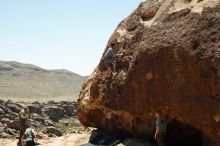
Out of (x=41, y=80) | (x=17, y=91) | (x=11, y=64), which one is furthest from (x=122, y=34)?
(x=11, y=64)

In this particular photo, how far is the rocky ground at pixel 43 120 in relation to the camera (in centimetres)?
2277

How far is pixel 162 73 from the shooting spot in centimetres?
982

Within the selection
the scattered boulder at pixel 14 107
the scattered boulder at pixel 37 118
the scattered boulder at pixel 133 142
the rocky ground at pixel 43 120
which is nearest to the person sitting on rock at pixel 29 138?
the scattered boulder at pixel 133 142

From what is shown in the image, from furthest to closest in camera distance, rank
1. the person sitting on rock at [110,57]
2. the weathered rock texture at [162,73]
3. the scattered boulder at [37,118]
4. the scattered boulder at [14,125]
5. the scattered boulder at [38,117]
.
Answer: the scattered boulder at [37,118] < the scattered boulder at [14,125] < the scattered boulder at [38,117] < the person sitting on rock at [110,57] < the weathered rock texture at [162,73]

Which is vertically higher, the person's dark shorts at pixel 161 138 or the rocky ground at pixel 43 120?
the person's dark shorts at pixel 161 138

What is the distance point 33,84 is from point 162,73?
2462 inches

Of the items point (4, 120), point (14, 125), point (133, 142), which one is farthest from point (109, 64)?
point (4, 120)

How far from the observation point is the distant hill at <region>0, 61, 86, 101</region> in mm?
57156

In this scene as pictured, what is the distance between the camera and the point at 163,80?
32.2ft

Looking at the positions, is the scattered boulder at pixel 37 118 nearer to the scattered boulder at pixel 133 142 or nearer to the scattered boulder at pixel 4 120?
the scattered boulder at pixel 4 120

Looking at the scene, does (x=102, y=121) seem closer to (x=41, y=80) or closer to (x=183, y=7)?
(x=183, y=7)

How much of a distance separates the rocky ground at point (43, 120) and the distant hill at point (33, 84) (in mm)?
15344

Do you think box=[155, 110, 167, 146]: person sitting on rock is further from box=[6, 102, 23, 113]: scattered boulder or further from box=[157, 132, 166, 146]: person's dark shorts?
box=[6, 102, 23, 113]: scattered boulder

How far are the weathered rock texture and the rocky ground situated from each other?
23.5 ft
